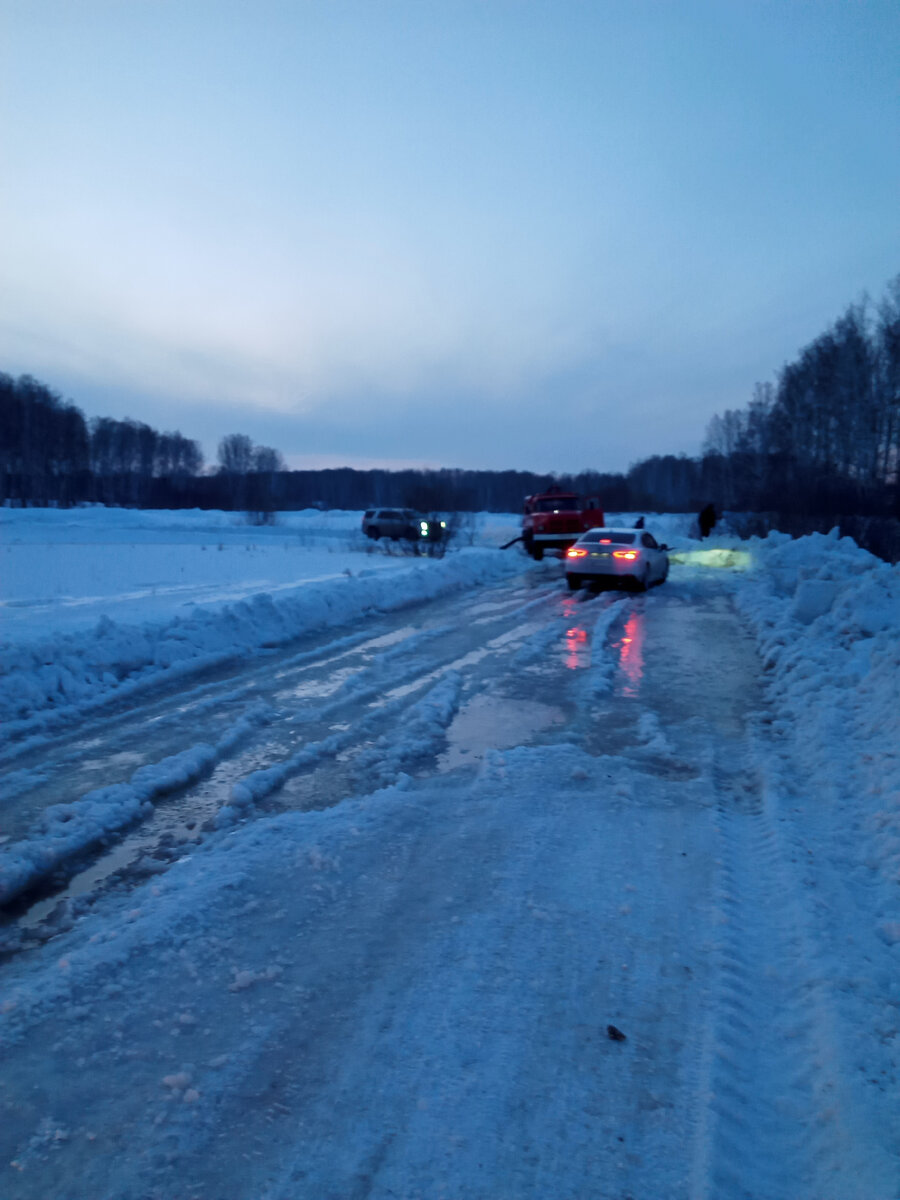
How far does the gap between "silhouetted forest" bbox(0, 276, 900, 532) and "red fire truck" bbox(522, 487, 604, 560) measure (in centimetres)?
513

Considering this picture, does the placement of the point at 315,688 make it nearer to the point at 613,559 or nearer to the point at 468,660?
the point at 468,660

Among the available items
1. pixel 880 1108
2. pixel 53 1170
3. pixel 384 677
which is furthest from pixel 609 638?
pixel 53 1170

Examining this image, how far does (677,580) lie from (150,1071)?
2053 cm

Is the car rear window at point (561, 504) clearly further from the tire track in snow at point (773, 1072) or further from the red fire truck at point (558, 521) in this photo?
the tire track in snow at point (773, 1072)

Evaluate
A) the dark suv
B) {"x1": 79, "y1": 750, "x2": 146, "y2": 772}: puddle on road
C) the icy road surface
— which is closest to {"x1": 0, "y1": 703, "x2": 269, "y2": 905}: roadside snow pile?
the icy road surface

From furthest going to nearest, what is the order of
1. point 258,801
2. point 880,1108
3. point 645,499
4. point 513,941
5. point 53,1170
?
point 645,499
point 258,801
point 513,941
point 880,1108
point 53,1170

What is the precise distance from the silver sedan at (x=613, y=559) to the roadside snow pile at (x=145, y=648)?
15.6ft

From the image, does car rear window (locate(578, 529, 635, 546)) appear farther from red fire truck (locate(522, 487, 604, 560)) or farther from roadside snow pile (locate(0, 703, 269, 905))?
roadside snow pile (locate(0, 703, 269, 905))

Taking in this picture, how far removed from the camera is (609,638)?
12.3 m

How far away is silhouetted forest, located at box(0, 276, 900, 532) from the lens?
3697 cm

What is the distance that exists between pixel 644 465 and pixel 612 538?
447 feet

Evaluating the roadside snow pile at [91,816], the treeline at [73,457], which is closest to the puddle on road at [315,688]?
the roadside snow pile at [91,816]

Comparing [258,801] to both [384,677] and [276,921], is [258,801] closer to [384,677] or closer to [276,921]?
[276,921]

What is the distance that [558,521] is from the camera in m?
28.2
